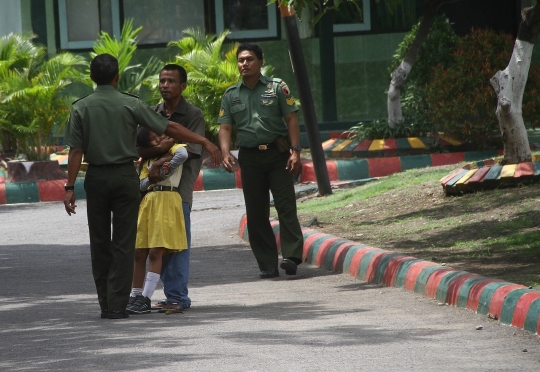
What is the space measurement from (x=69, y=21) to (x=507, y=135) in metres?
11.1

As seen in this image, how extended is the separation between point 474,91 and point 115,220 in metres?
9.61

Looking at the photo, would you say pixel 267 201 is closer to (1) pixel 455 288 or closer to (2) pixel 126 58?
(1) pixel 455 288

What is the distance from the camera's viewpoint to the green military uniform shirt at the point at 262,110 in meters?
8.49

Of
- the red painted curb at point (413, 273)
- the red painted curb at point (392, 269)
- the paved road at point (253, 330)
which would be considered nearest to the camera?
the paved road at point (253, 330)

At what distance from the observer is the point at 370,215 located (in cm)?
1109

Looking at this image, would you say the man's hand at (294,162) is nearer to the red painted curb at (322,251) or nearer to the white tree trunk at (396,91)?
the red painted curb at (322,251)

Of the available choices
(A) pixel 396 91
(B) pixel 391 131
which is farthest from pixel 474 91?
(B) pixel 391 131

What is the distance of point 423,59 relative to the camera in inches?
688

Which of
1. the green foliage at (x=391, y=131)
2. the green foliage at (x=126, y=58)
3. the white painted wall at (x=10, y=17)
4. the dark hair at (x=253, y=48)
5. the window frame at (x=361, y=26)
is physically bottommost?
the green foliage at (x=391, y=131)

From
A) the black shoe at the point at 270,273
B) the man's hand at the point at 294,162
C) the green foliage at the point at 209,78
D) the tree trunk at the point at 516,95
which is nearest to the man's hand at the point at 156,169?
the man's hand at the point at 294,162

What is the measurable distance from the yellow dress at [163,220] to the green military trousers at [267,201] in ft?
5.41

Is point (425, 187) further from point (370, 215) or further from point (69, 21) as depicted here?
point (69, 21)

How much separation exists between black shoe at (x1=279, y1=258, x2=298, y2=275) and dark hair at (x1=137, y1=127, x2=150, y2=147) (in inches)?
77.1

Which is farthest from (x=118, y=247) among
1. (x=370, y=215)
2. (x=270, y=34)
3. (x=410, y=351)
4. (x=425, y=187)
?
(x=270, y=34)
